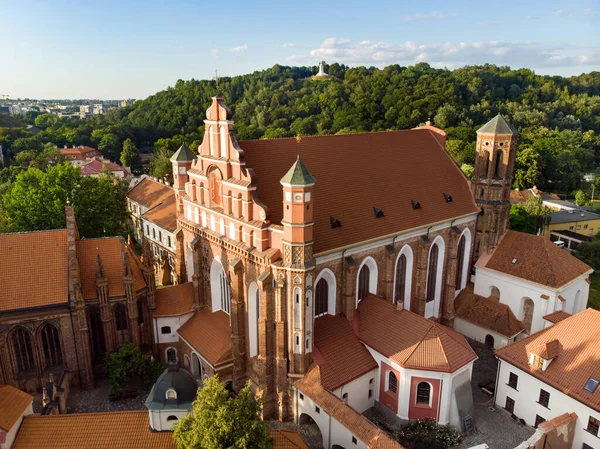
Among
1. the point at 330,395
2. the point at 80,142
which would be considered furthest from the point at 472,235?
the point at 80,142

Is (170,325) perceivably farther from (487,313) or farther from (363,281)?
(487,313)

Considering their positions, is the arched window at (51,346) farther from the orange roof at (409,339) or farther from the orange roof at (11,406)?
the orange roof at (409,339)

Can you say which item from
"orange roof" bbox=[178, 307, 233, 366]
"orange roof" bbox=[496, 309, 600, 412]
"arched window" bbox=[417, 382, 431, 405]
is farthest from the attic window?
"orange roof" bbox=[178, 307, 233, 366]

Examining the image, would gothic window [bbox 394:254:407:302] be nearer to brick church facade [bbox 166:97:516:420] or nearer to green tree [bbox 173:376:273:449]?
brick church facade [bbox 166:97:516:420]

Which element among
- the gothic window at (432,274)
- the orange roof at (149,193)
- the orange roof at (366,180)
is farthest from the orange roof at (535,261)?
the orange roof at (149,193)

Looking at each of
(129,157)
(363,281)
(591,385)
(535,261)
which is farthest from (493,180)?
(129,157)

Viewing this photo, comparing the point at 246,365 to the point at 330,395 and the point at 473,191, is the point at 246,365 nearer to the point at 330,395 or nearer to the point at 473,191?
the point at 330,395

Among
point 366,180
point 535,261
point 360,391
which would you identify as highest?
point 366,180
